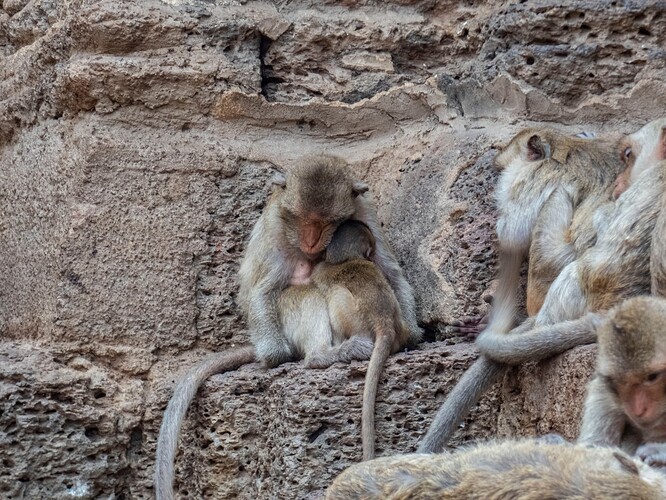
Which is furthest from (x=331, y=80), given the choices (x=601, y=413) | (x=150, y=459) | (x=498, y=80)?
(x=601, y=413)

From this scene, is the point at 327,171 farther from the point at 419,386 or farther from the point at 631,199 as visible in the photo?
the point at 631,199

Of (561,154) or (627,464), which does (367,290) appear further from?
(627,464)

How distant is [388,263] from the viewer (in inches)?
254

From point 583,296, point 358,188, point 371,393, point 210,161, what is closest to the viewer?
point 583,296

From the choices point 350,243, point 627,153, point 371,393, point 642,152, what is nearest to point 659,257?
point 642,152

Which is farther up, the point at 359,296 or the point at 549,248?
the point at 549,248

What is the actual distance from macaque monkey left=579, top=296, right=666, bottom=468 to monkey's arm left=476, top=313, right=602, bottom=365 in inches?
27.8

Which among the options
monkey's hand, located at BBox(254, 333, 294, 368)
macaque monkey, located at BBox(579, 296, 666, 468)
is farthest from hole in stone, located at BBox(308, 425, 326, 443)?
macaque monkey, located at BBox(579, 296, 666, 468)

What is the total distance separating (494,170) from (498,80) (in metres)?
0.61

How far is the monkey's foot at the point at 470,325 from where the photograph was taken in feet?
19.8

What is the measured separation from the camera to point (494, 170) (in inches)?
254

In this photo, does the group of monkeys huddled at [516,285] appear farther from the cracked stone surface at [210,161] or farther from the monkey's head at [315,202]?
the cracked stone surface at [210,161]

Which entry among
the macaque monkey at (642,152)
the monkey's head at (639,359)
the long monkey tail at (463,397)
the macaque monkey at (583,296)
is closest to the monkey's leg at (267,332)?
the long monkey tail at (463,397)

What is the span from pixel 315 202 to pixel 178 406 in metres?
1.23
